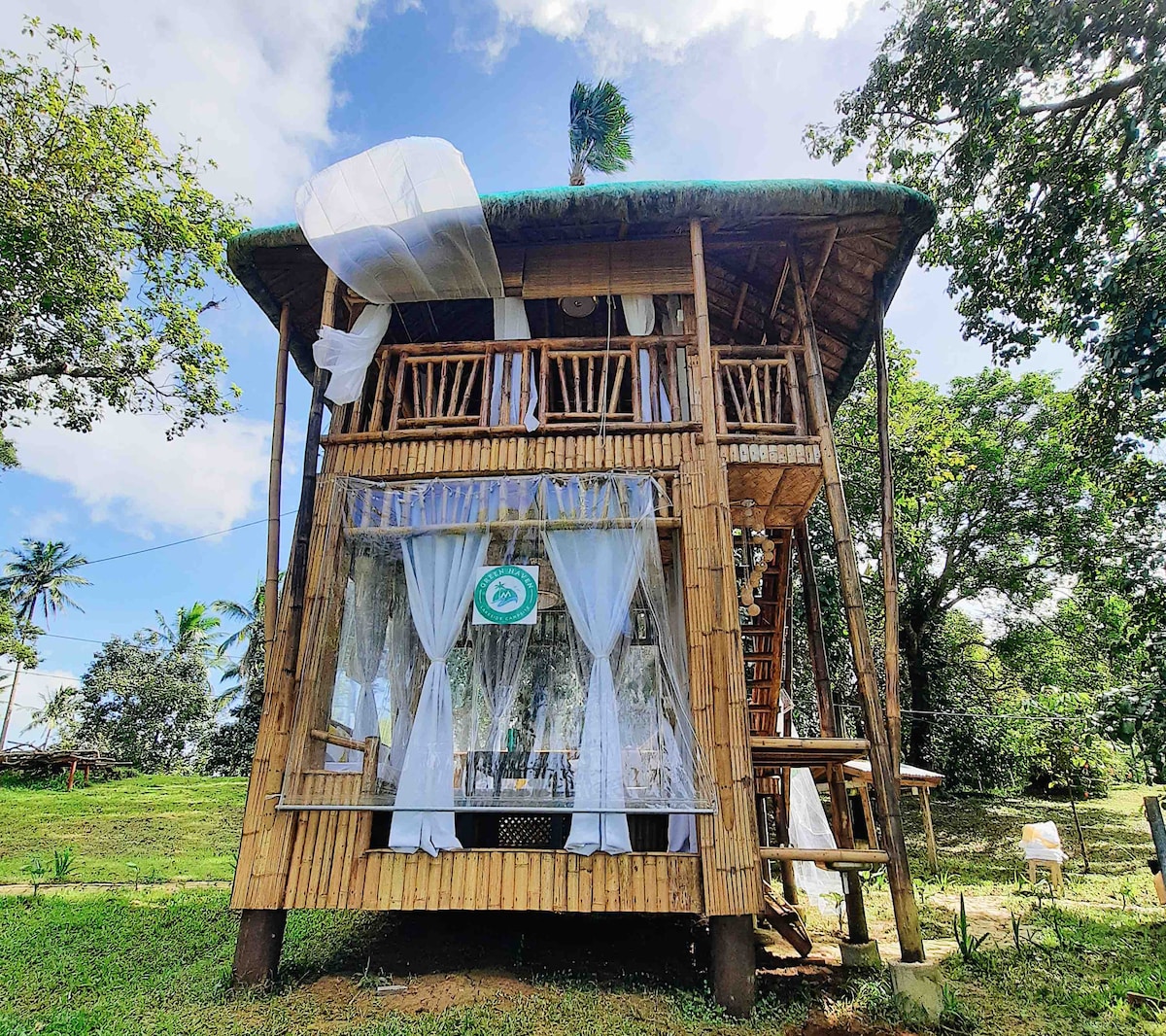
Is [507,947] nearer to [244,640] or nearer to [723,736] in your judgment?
[723,736]

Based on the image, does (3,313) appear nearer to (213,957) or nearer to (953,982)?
(213,957)

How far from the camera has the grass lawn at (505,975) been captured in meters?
3.76

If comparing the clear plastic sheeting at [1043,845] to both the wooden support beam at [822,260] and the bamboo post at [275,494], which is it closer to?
the wooden support beam at [822,260]

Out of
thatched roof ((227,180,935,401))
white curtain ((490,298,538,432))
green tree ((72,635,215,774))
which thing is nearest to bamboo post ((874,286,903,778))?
thatched roof ((227,180,935,401))

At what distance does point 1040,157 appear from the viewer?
24.8 feet

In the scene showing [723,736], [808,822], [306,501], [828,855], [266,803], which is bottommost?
[828,855]

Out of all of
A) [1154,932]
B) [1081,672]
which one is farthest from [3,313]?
[1081,672]

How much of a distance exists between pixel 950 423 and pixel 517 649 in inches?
434

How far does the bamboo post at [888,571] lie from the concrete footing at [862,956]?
1.27 meters

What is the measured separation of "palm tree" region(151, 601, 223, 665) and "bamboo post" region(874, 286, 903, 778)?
24.5m

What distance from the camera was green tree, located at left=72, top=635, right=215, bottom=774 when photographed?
2119 cm

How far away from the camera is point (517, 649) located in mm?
5066

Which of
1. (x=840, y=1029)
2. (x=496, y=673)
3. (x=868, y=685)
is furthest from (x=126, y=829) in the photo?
(x=868, y=685)

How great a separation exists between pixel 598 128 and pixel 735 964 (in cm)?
754
